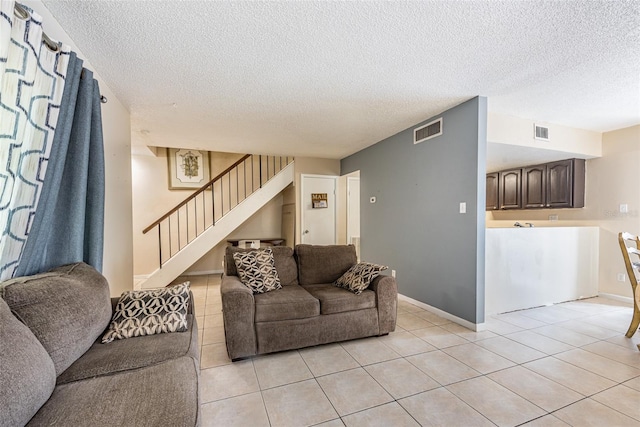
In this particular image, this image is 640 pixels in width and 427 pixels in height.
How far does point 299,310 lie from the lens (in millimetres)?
2504

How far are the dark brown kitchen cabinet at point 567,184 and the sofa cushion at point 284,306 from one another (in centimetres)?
433

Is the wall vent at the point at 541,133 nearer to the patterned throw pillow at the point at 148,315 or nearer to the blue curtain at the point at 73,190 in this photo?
the patterned throw pillow at the point at 148,315

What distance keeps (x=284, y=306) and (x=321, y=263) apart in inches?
33.6

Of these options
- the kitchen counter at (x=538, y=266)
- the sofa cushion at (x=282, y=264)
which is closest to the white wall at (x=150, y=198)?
the sofa cushion at (x=282, y=264)

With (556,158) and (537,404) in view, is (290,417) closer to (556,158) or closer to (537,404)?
(537,404)

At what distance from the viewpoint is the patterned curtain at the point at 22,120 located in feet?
4.23

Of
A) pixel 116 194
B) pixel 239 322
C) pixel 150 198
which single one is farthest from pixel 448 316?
pixel 150 198

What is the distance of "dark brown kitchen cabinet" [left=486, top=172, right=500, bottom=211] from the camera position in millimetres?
5398

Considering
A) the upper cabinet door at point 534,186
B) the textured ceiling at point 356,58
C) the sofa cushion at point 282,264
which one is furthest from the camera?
the upper cabinet door at point 534,186

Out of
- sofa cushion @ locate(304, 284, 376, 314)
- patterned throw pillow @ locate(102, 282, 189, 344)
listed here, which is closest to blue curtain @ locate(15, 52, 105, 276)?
patterned throw pillow @ locate(102, 282, 189, 344)

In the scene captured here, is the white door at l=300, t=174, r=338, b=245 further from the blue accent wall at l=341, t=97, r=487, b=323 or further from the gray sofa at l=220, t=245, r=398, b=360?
the gray sofa at l=220, t=245, r=398, b=360

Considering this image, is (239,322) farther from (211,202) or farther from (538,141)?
(538,141)

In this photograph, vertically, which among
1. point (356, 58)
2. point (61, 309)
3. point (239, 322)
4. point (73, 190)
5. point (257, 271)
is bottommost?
point (239, 322)

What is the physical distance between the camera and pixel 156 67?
2334 millimetres
